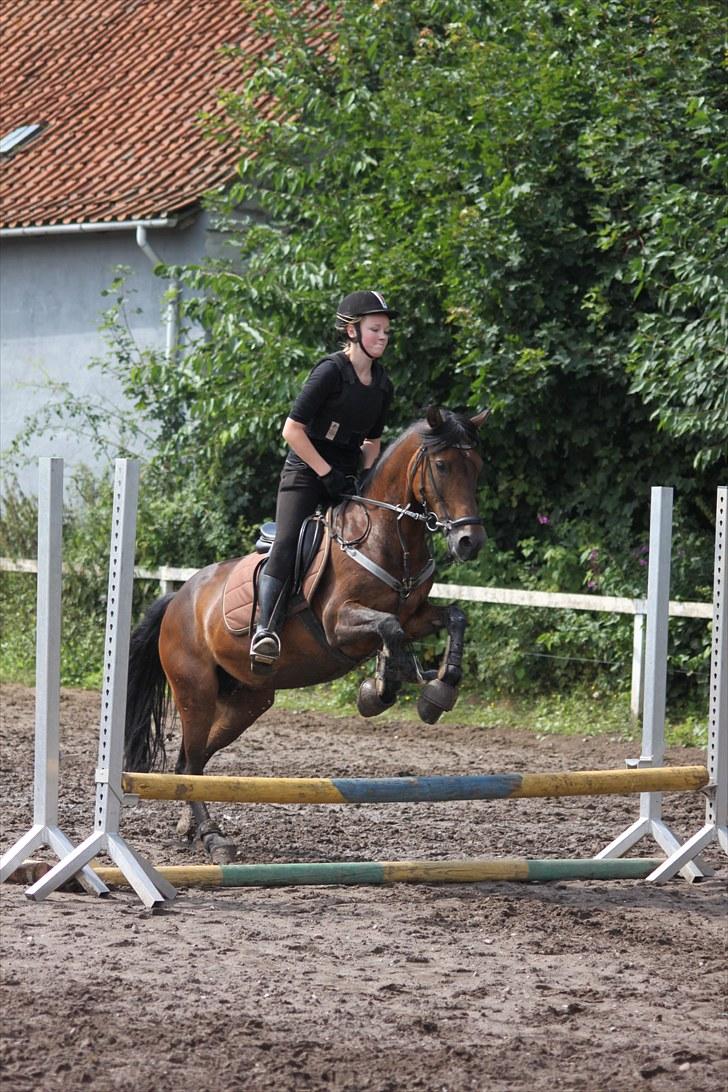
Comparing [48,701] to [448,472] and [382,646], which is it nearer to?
[382,646]

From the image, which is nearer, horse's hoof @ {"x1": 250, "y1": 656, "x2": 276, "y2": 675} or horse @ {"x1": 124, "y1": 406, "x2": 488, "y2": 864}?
horse @ {"x1": 124, "y1": 406, "x2": 488, "y2": 864}

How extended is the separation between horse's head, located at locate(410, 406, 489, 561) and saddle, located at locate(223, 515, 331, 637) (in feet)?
2.13

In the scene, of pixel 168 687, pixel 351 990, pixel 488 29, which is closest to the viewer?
pixel 351 990

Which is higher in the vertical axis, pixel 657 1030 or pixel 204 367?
pixel 204 367

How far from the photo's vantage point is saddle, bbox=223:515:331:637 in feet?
24.6

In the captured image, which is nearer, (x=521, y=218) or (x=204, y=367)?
(x=521, y=218)

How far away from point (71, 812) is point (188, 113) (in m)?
12.7

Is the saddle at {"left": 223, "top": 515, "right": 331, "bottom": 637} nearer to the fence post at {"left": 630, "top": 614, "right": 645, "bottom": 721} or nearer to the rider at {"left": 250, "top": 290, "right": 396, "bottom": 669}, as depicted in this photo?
the rider at {"left": 250, "top": 290, "right": 396, "bottom": 669}

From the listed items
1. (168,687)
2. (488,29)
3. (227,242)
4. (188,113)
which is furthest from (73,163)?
(168,687)

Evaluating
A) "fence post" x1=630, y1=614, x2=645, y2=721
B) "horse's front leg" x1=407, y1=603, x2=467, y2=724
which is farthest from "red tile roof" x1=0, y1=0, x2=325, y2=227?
"horse's front leg" x1=407, y1=603, x2=467, y2=724

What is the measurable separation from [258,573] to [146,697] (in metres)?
1.09

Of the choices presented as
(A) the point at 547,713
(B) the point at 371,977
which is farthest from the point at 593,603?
(B) the point at 371,977

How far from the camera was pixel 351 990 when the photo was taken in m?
5.18

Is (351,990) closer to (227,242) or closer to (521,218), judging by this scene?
(521,218)
